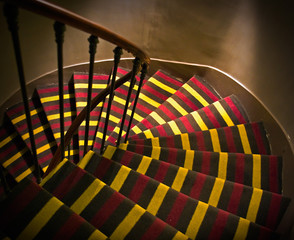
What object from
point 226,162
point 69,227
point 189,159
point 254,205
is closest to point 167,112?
point 189,159

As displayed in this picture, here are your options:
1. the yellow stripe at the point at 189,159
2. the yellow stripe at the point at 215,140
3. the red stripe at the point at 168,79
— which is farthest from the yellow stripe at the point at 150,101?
the yellow stripe at the point at 189,159

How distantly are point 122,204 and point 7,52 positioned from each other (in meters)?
1.67

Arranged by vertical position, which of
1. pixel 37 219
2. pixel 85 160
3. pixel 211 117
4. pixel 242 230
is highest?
pixel 211 117

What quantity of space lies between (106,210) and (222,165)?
985 mm

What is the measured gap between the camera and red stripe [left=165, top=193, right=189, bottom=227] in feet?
4.71

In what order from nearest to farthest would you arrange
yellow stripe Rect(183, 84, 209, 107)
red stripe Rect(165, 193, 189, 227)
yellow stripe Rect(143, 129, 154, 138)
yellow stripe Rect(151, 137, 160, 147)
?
red stripe Rect(165, 193, 189, 227) → yellow stripe Rect(151, 137, 160, 147) → yellow stripe Rect(143, 129, 154, 138) → yellow stripe Rect(183, 84, 209, 107)

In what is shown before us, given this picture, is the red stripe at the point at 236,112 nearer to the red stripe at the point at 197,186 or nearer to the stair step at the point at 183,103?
the stair step at the point at 183,103

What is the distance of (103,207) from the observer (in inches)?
53.0

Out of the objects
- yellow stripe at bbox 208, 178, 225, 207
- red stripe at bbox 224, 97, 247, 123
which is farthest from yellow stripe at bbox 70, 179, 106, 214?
red stripe at bbox 224, 97, 247, 123

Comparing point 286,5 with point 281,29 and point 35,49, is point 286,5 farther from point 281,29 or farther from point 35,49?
point 35,49

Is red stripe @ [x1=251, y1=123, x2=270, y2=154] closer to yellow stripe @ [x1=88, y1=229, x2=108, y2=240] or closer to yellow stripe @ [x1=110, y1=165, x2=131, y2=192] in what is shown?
yellow stripe @ [x1=110, y1=165, x2=131, y2=192]

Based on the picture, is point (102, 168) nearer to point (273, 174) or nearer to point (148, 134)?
point (148, 134)

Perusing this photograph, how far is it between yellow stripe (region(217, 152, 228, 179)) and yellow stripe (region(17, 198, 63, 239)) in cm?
119

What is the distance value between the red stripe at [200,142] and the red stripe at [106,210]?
96 cm
